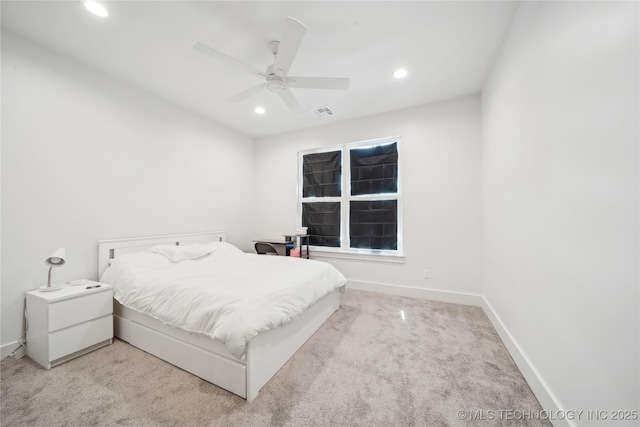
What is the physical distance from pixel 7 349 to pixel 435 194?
4709 mm

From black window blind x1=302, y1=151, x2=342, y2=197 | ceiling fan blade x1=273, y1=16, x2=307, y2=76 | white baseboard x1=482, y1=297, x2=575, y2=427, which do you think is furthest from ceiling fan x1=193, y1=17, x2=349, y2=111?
white baseboard x1=482, y1=297, x2=575, y2=427

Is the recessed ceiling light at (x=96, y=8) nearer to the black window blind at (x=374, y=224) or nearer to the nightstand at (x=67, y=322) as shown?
the nightstand at (x=67, y=322)

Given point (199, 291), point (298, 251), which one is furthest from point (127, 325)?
point (298, 251)

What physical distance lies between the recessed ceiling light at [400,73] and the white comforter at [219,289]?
236 cm

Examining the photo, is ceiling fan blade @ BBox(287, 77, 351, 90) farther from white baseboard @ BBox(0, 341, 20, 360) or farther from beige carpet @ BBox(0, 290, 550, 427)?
white baseboard @ BBox(0, 341, 20, 360)

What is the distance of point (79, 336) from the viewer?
6.38 ft

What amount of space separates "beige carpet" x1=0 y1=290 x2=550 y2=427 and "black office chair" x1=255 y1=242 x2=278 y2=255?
1.98 metres

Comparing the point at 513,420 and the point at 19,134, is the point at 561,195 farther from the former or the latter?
the point at 19,134

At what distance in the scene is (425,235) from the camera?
3.33 meters

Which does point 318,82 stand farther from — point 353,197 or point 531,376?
point 531,376

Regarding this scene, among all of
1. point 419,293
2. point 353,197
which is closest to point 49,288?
point 353,197

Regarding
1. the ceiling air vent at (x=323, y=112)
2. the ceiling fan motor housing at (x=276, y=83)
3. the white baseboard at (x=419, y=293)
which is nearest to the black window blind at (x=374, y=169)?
the ceiling air vent at (x=323, y=112)

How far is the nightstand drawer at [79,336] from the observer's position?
1808 millimetres

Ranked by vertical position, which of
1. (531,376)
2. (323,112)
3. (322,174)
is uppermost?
(323,112)
